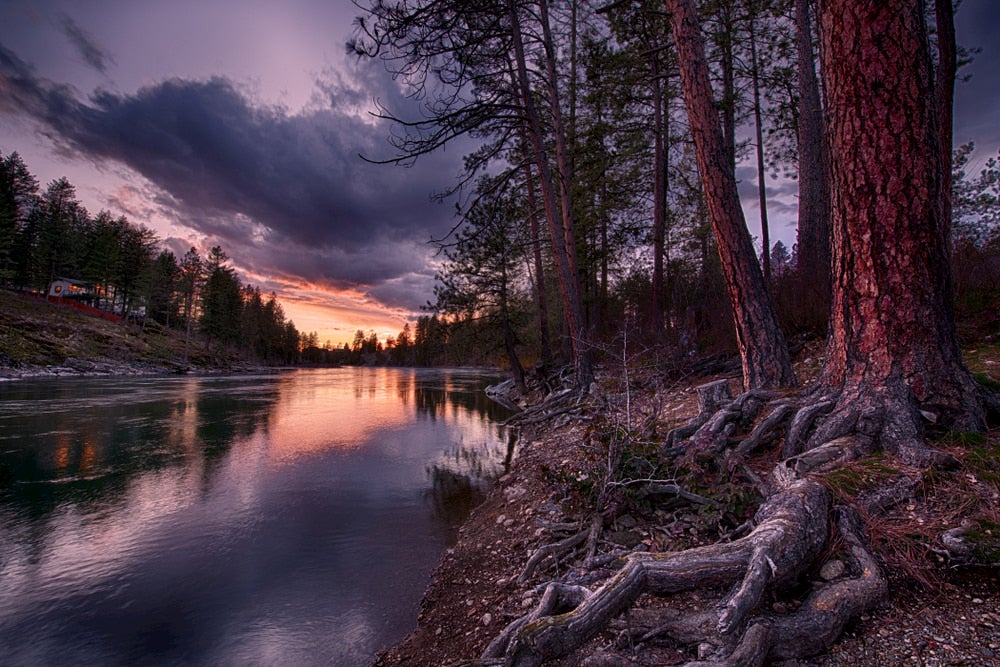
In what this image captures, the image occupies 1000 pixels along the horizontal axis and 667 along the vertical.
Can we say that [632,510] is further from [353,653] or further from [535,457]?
[535,457]

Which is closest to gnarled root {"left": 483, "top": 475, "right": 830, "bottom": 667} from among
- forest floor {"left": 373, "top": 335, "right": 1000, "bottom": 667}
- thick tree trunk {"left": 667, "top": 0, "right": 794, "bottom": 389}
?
forest floor {"left": 373, "top": 335, "right": 1000, "bottom": 667}

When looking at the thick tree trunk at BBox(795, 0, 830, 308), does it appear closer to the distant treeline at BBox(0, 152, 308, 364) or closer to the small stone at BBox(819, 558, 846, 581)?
the small stone at BBox(819, 558, 846, 581)

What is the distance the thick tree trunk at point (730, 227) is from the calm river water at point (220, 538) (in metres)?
4.47

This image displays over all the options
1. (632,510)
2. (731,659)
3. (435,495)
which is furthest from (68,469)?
(731,659)

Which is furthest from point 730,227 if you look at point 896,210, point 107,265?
point 107,265

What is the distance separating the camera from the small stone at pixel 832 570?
228 centimetres

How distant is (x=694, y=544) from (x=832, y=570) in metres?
1.01

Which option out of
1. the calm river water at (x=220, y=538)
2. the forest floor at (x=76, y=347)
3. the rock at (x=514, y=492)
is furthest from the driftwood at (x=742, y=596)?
the forest floor at (x=76, y=347)

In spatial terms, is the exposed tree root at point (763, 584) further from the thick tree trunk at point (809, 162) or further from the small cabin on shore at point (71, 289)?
the small cabin on shore at point (71, 289)

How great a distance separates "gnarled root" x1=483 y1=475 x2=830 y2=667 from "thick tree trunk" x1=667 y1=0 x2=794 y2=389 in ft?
9.55

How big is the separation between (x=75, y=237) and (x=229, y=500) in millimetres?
71386

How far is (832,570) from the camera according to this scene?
2.29 meters

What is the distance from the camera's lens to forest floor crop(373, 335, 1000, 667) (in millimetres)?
1922

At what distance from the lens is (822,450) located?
3.25m
